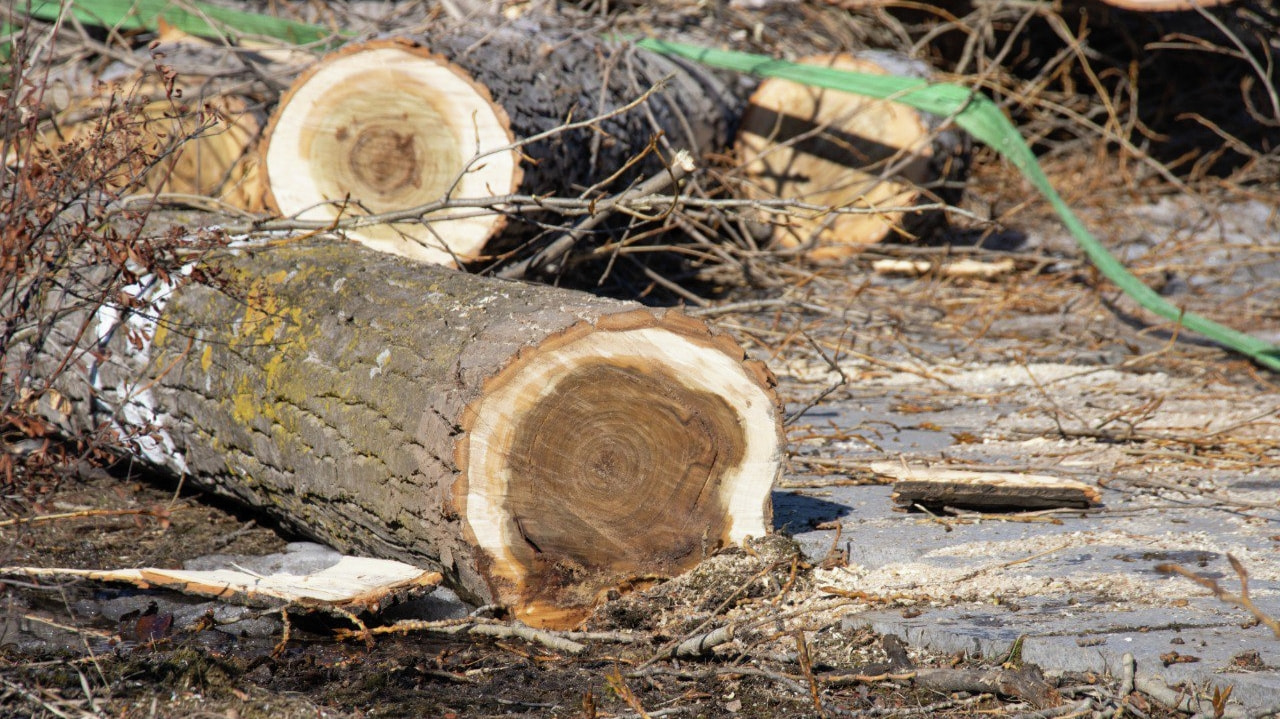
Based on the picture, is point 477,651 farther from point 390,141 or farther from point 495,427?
point 390,141

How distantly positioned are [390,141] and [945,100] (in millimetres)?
3186

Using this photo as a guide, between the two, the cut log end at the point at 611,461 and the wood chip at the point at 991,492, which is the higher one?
the cut log end at the point at 611,461

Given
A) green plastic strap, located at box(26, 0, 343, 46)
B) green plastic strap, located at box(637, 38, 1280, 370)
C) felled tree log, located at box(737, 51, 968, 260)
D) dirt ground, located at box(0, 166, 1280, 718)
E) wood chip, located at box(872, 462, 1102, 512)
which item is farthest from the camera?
felled tree log, located at box(737, 51, 968, 260)

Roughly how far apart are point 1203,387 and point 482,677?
11.7 ft

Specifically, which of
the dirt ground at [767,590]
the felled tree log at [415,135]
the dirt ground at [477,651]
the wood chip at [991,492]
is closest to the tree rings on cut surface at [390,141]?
the felled tree log at [415,135]

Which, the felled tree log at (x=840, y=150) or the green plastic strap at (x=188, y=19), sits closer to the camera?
the green plastic strap at (x=188, y=19)

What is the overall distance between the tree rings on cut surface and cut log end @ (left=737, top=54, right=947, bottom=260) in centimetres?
224

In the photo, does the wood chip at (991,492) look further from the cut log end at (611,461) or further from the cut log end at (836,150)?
the cut log end at (836,150)

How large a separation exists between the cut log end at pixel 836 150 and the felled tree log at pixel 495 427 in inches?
140

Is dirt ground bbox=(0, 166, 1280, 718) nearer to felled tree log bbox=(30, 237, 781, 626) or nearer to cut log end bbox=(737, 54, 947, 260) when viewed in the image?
felled tree log bbox=(30, 237, 781, 626)

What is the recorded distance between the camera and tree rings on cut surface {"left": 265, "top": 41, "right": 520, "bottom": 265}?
4.45m

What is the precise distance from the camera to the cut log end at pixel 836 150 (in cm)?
635

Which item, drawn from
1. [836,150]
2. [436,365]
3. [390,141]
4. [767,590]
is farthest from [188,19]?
[767,590]

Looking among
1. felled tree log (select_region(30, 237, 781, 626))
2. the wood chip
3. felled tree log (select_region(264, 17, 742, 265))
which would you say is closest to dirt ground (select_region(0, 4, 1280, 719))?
felled tree log (select_region(30, 237, 781, 626))
